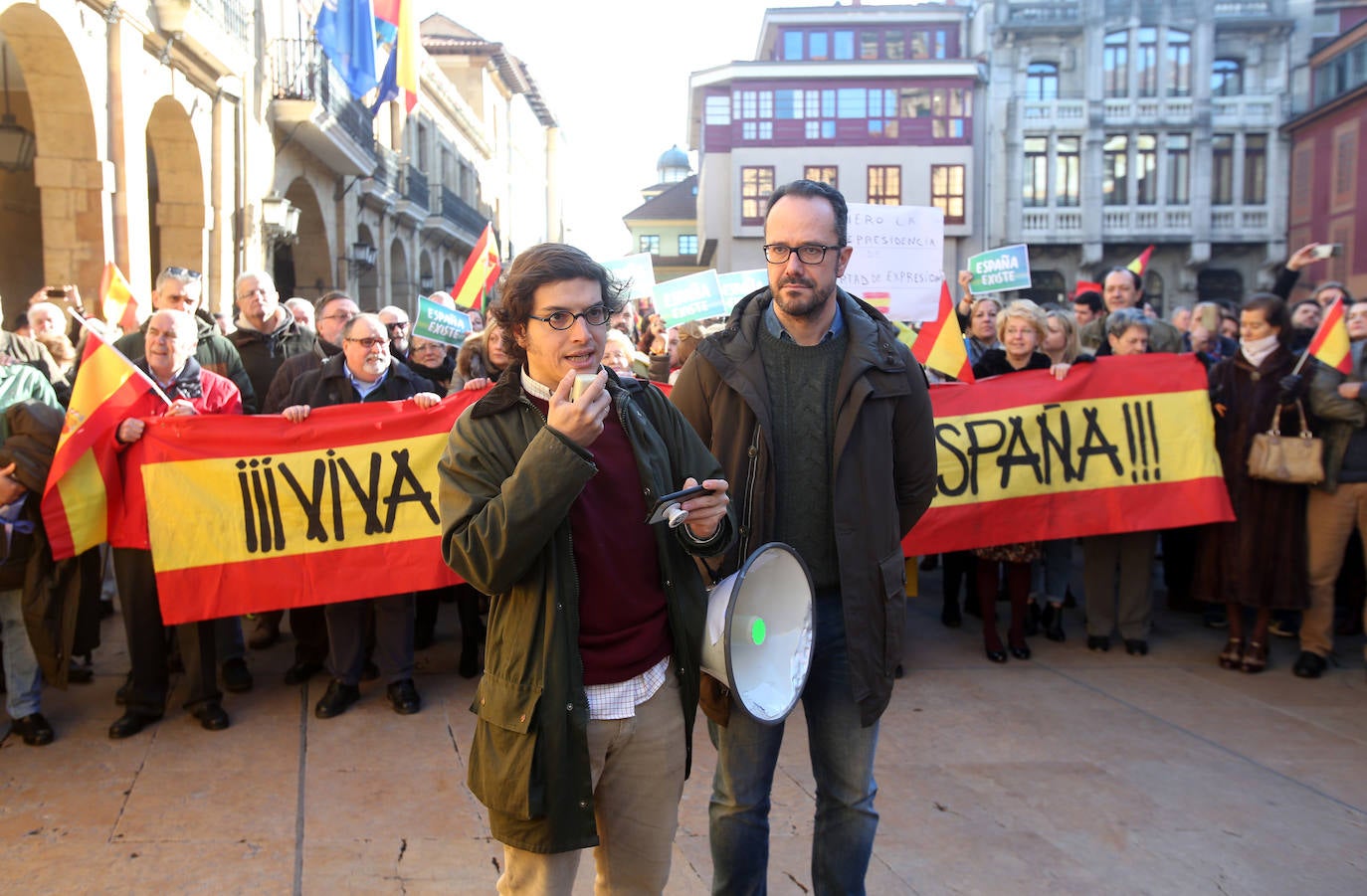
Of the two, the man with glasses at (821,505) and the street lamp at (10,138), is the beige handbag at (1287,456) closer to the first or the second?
the man with glasses at (821,505)

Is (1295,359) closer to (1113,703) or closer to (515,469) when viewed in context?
(1113,703)

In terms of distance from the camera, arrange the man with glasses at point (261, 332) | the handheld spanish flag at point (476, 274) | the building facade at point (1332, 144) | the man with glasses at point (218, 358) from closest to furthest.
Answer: the man with glasses at point (218, 358)
the man with glasses at point (261, 332)
the handheld spanish flag at point (476, 274)
the building facade at point (1332, 144)

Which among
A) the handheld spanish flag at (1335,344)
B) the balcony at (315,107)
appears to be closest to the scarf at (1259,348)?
the handheld spanish flag at (1335,344)

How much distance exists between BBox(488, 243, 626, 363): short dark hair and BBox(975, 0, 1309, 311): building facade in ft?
131

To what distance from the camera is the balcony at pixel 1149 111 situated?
127 feet

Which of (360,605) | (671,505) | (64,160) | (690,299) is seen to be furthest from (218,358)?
(64,160)

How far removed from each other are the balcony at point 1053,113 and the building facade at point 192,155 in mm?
23148

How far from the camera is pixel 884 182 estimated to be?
136 feet

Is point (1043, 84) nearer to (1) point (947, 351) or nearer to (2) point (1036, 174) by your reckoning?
(2) point (1036, 174)

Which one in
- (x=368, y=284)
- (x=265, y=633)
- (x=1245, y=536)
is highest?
(x=368, y=284)

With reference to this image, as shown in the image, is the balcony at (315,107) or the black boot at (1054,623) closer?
the black boot at (1054,623)

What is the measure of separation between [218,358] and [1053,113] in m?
38.5

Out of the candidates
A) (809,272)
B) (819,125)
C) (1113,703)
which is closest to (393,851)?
(809,272)

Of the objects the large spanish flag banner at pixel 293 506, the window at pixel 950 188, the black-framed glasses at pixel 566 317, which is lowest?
the large spanish flag banner at pixel 293 506
